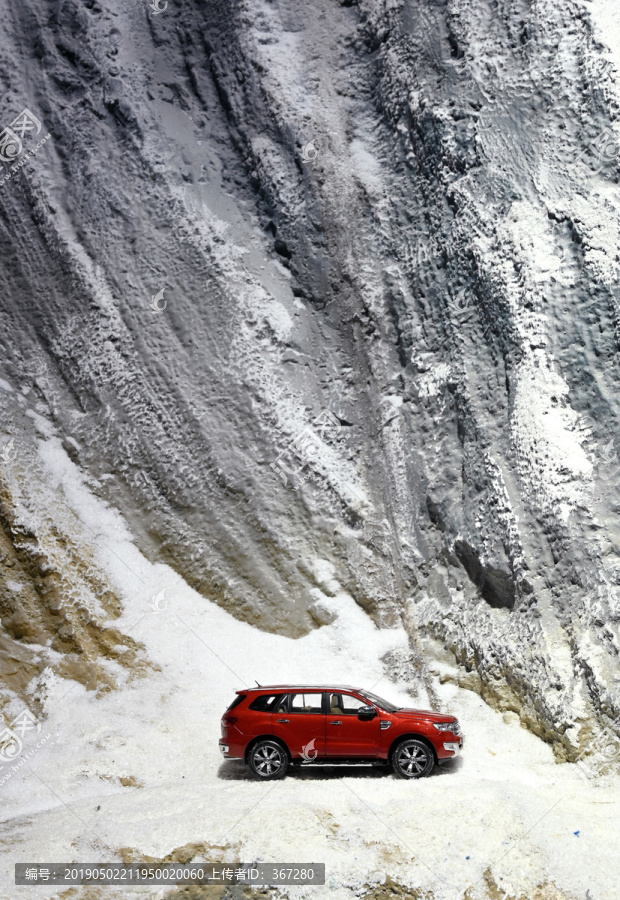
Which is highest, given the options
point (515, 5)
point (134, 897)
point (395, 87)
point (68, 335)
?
point (515, 5)

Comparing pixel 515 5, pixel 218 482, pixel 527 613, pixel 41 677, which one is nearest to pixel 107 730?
pixel 41 677

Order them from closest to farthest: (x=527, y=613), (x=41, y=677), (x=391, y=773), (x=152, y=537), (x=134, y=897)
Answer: (x=134, y=897) → (x=391, y=773) → (x=527, y=613) → (x=41, y=677) → (x=152, y=537)

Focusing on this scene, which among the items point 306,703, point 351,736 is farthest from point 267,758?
point 351,736

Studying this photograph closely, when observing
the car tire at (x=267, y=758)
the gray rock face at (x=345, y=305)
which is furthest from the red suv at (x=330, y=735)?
the gray rock face at (x=345, y=305)

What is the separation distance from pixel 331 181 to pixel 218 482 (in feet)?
22.6

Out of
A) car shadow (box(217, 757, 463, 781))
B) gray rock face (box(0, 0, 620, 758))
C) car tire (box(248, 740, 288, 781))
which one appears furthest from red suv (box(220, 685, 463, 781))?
gray rock face (box(0, 0, 620, 758))

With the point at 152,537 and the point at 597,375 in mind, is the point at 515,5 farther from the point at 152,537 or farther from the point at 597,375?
the point at 152,537

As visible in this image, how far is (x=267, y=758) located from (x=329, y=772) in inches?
35.4

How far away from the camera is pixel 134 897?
6980mm

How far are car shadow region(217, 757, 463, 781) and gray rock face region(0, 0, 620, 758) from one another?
1.57 m
